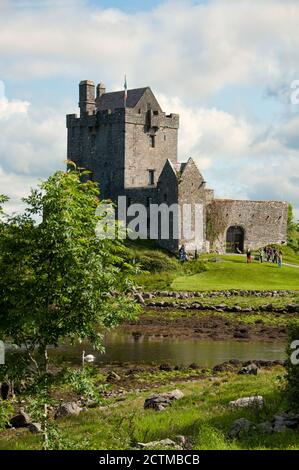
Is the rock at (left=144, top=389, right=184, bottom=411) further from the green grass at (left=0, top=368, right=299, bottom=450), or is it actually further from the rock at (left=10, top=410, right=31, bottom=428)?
the rock at (left=10, top=410, right=31, bottom=428)

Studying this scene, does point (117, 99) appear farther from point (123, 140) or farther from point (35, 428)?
point (35, 428)

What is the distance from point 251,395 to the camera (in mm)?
23281

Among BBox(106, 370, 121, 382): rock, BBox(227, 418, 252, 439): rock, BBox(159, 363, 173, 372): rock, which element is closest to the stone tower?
BBox(159, 363, 173, 372): rock

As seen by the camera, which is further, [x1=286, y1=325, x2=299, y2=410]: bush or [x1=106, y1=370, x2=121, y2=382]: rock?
[x1=106, y1=370, x2=121, y2=382]: rock

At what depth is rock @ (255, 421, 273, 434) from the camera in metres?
18.3

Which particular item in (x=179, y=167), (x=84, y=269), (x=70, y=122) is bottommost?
(x=84, y=269)

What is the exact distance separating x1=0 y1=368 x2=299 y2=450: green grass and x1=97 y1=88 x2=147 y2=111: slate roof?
2407 inches

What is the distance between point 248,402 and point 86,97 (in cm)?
6950

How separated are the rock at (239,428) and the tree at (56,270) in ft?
12.1

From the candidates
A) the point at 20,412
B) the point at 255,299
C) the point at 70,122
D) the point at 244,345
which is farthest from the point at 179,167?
the point at 20,412

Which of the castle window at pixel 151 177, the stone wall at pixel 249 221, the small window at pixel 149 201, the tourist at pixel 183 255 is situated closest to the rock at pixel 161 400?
the tourist at pixel 183 255

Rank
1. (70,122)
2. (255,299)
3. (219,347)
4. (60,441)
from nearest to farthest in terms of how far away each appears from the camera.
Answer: (60,441) → (219,347) → (255,299) → (70,122)
